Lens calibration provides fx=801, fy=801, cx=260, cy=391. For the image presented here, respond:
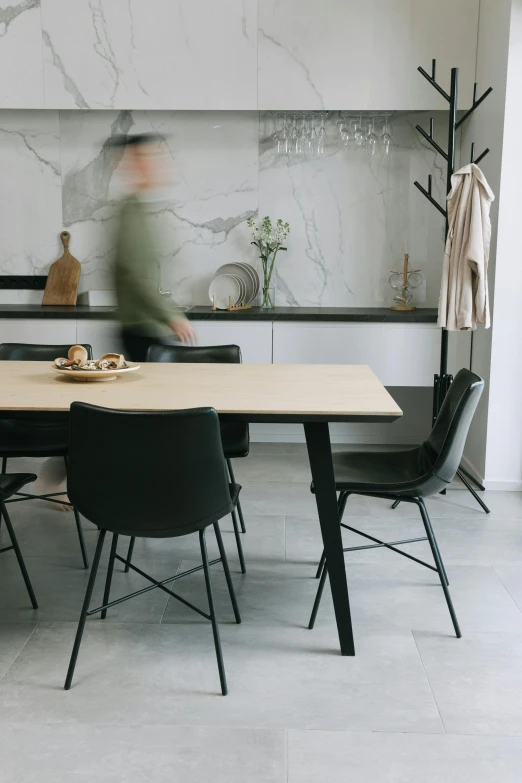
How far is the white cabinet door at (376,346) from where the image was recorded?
16.0 ft

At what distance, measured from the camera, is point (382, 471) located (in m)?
2.93

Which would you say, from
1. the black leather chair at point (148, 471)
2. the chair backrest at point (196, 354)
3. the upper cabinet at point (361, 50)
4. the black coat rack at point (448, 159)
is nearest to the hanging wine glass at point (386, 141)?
the upper cabinet at point (361, 50)

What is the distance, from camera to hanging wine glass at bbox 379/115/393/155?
5.20 meters

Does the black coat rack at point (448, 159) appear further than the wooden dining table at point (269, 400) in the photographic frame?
Yes

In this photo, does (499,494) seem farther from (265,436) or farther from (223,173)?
(223,173)

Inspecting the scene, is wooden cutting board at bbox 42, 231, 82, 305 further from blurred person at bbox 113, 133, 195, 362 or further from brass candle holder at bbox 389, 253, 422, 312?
brass candle holder at bbox 389, 253, 422, 312

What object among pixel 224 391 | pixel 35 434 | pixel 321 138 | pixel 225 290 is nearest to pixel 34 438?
pixel 35 434

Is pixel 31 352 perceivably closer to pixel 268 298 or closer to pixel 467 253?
pixel 268 298

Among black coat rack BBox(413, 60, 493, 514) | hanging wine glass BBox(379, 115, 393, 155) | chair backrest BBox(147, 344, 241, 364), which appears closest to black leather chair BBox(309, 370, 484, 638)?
chair backrest BBox(147, 344, 241, 364)

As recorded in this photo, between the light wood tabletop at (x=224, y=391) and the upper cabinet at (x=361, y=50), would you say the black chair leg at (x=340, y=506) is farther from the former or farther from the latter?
the upper cabinet at (x=361, y=50)

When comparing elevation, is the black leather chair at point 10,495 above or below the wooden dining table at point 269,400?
below

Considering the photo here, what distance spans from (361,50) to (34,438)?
306 centimetres

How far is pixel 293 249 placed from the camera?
5.35 m

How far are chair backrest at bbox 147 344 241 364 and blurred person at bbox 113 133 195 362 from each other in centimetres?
12
